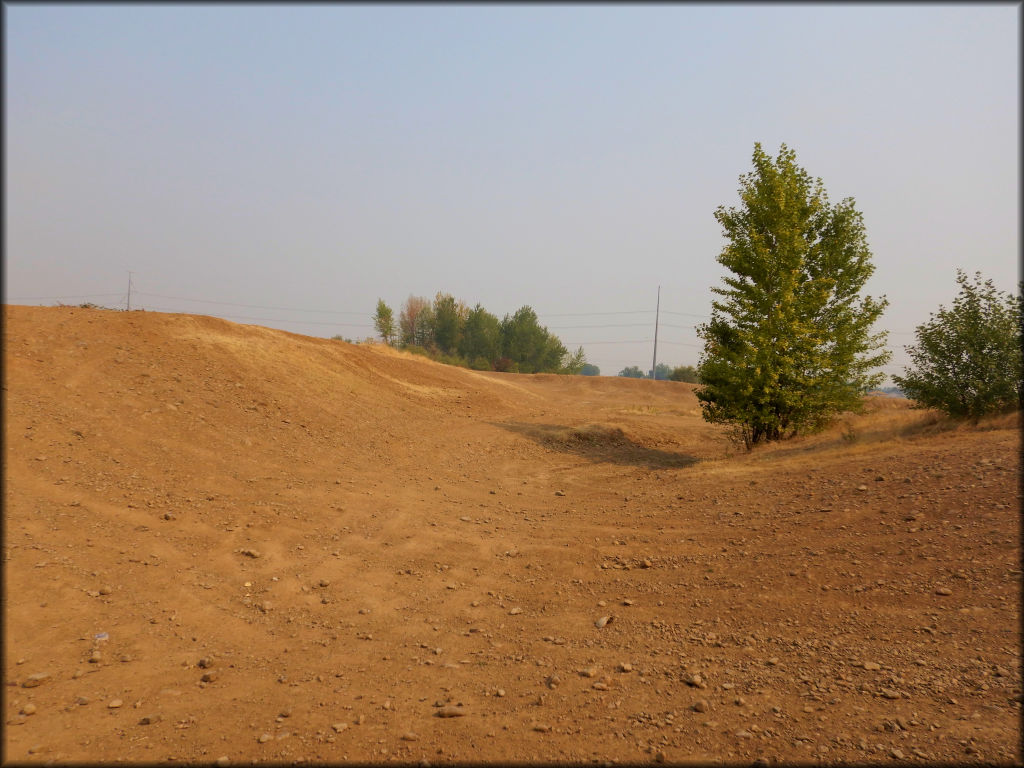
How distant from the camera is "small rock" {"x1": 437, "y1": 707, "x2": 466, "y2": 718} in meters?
4.30

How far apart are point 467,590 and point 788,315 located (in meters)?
10.1

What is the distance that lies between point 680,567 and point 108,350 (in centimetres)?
1210

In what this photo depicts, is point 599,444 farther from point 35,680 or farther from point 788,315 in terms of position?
point 35,680

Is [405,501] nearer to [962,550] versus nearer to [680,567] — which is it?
[680,567]

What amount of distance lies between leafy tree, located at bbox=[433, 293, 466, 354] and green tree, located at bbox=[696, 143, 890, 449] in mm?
53464

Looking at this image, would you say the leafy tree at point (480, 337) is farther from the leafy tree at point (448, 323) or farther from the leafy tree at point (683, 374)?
the leafy tree at point (683, 374)

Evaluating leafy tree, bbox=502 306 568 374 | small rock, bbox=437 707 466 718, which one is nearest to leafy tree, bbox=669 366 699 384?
leafy tree, bbox=502 306 568 374

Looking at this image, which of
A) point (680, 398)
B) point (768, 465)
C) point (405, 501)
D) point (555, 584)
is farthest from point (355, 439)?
point (680, 398)

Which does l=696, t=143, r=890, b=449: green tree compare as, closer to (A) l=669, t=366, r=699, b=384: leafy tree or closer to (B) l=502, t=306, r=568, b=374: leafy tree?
(A) l=669, t=366, r=699, b=384: leafy tree

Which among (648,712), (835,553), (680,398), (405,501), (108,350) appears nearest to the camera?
(648,712)

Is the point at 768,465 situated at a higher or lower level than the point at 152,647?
higher

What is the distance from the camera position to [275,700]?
15.0ft

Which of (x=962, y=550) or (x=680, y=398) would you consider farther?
(x=680, y=398)

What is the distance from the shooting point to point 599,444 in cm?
1586
